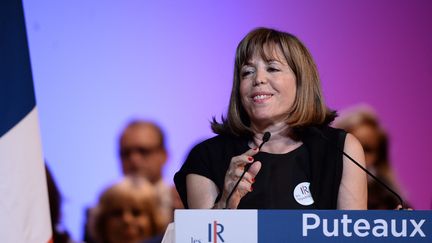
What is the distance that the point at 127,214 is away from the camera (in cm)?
423

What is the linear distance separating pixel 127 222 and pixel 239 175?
223 centimetres

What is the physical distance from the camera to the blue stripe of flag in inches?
118

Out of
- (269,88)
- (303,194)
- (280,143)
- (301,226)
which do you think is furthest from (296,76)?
(301,226)

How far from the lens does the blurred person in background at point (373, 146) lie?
419cm

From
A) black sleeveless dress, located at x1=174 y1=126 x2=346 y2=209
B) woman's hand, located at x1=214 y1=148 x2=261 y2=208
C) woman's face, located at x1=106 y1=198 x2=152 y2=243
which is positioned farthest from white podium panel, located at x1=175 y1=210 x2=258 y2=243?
woman's face, located at x1=106 y1=198 x2=152 y2=243

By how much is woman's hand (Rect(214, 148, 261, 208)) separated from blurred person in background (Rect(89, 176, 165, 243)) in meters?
2.04

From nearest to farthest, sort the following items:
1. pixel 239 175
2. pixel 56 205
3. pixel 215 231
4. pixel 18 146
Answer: pixel 215 231, pixel 239 175, pixel 18 146, pixel 56 205

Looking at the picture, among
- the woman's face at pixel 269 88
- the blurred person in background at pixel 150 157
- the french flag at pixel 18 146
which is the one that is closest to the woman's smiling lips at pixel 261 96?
the woman's face at pixel 269 88

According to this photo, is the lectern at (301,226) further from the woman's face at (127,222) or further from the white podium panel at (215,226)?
the woman's face at (127,222)

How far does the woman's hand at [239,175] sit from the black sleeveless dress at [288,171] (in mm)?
259

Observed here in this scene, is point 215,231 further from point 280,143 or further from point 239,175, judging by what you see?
point 280,143

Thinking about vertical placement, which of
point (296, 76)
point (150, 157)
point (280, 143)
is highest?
point (296, 76)

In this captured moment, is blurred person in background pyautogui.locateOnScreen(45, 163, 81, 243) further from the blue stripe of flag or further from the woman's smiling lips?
the woman's smiling lips

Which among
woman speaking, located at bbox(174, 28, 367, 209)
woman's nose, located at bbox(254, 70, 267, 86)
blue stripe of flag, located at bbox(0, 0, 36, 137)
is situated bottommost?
woman speaking, located at bbox(174, 28, 367, 209)
